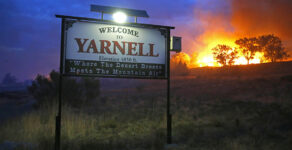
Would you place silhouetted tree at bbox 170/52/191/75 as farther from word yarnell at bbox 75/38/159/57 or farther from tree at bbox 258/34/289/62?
word yarnell at bbox 75/38/159/57

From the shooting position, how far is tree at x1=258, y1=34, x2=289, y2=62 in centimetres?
5866

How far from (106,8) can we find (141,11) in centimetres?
134

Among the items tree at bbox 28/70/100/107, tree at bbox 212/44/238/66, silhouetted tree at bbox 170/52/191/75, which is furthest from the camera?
silhouetted tree at bbox 170/52/191/75

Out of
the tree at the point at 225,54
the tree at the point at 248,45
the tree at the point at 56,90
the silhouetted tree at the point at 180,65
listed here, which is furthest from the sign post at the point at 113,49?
the silhouetted tree at the point at 180,65

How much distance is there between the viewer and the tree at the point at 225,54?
56.4 m

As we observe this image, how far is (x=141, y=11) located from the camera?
8.44 m

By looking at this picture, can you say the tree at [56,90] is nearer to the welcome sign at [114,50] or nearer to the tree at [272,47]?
the welcome sign at [114,50]

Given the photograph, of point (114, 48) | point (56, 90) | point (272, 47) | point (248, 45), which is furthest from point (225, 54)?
point (114, 48)

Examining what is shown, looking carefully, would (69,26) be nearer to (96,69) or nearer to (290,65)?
(96,69)

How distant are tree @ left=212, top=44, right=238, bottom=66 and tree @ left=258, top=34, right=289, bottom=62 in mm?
8690

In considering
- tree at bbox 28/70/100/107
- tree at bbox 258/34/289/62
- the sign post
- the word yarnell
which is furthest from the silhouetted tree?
the word yarnell

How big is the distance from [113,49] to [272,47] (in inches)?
2493

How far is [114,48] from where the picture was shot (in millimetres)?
A: 7504

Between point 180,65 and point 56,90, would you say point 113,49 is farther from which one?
point 180,65
